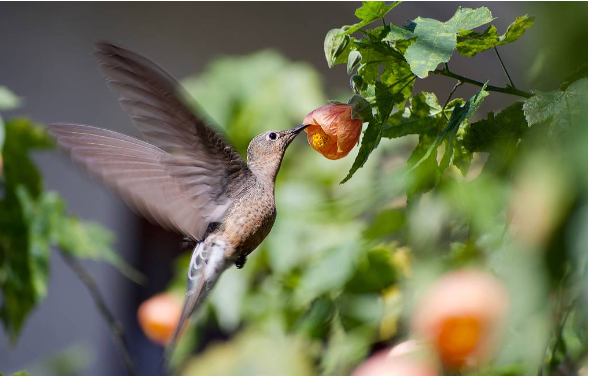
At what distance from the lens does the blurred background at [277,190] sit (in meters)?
0.73

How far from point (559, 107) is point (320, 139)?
12 centimetres

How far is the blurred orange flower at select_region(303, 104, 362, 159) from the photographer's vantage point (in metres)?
0.35

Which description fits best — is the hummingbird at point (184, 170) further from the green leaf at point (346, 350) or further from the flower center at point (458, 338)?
the green leaf at point (346, 350)

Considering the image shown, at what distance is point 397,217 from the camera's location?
733mm

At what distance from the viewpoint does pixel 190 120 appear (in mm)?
341

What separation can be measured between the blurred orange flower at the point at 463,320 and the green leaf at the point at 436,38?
233 millimetres

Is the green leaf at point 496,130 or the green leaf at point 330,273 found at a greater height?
the green leaf at point 496,130

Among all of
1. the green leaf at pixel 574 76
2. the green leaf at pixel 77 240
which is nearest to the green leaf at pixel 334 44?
the green leaf at pixel 574 76

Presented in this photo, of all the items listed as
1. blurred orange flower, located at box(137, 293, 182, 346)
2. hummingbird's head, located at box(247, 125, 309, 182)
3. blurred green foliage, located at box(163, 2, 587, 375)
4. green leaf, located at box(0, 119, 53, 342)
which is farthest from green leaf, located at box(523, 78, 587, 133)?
blurred orange flower, located at box(137, 293, 182, 346)

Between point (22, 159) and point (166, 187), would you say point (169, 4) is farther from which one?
point (166, 187)

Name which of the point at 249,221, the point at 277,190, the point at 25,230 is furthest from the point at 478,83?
the point at 277,190

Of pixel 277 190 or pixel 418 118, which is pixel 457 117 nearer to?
pixel 418 118

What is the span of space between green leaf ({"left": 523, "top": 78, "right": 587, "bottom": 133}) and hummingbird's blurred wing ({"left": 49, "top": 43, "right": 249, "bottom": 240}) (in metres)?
0.15

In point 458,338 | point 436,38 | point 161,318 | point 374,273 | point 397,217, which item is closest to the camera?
point 436,38
